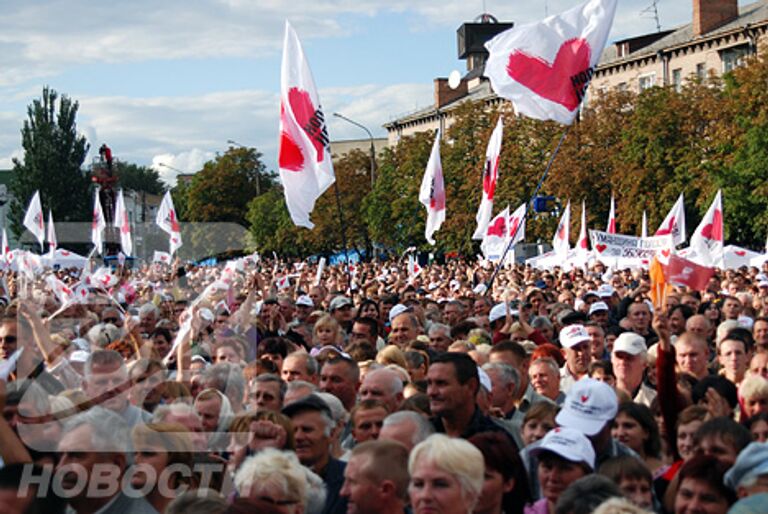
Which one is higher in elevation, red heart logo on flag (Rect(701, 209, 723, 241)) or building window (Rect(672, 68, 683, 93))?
building window (Rect(672, 68, 683, 93))

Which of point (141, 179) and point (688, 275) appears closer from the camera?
point (688, 275)

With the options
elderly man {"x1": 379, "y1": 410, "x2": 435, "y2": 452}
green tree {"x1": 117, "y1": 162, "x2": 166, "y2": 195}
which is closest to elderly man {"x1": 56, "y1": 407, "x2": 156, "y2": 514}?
elderly man {"x1": 379, "y1": 410, "x2": 435, "y2": 452}

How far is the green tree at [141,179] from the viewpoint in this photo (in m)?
171

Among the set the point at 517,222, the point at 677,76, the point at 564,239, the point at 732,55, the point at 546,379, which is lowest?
the point at 564,239

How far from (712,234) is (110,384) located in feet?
57.8

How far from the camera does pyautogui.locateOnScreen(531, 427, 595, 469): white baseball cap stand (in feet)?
17.6

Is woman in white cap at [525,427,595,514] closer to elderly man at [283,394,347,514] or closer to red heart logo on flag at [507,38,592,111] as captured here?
elderly man at [283,394,347,514]

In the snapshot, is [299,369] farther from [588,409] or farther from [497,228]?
[497,228]

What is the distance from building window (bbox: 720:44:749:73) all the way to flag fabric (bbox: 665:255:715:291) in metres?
42.4

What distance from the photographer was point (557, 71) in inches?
535

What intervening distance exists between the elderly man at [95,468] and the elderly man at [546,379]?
11.5 feet

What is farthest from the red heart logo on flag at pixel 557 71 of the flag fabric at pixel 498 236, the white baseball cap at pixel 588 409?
the flag fabric at pixel 498 236

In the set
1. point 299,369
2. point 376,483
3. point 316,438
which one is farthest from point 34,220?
point 376,483

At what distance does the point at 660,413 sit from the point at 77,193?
8907cm
